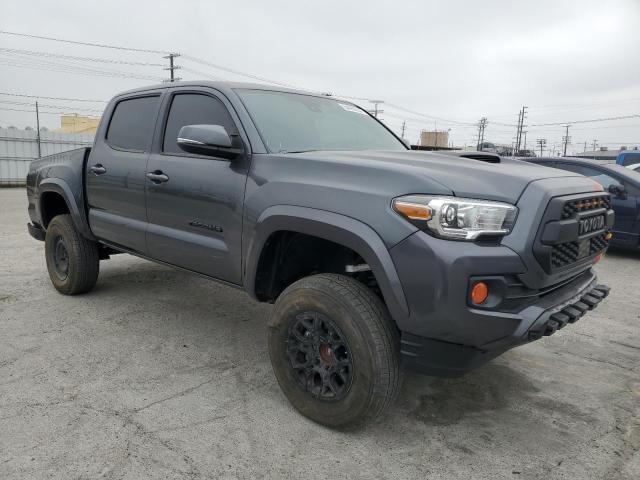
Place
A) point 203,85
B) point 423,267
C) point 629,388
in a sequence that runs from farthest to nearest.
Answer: point 203,85
point 629,388
point 423,267

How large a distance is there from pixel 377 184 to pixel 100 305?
3.42m

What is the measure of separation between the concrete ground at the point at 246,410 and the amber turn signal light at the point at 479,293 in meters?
0.86

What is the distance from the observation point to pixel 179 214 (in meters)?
3.49

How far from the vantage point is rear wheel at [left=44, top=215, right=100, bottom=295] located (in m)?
4.77

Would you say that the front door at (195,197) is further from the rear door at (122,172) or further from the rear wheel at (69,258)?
the rear wheel at (69,258)

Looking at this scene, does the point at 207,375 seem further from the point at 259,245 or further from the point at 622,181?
the point at 622,181

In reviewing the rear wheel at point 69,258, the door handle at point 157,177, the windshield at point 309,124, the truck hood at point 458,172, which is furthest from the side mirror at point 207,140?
the rear wheel at point 69,258

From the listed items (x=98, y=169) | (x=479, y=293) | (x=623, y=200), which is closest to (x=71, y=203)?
(x=98, y=169)

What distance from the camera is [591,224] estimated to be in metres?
2.71

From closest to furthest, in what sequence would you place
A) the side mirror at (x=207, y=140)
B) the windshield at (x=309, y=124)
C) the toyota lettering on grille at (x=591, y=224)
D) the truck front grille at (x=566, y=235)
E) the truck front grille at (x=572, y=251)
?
the truck front grille at (x=566, y=235)
the truck front grille at (x=572, y=251)
the toyota lettering on grille at (x=591, y=224)
the side mirror at (x=207, y=140)
the windshield at (x=309, y=124)

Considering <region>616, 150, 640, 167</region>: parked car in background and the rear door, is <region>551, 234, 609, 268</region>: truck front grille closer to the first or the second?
the rear door

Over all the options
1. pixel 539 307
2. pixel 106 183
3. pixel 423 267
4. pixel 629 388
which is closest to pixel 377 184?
pixel 423 267

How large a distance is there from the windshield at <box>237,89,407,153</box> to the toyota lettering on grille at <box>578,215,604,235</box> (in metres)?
1.51

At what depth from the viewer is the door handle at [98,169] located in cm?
428
